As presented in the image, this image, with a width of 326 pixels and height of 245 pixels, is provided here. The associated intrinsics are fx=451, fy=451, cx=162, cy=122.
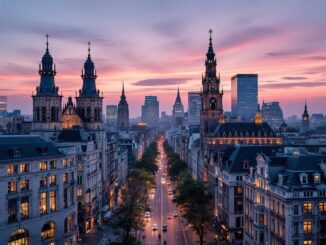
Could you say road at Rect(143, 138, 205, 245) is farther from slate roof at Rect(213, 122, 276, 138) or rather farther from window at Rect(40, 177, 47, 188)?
slate roof at Rect(213, 122, 276, 138)

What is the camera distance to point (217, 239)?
115m

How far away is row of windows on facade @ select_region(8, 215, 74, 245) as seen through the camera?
286 feet

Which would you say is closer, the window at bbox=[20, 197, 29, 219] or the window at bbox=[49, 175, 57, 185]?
the window at bbox=[20, 197, 29, 219]

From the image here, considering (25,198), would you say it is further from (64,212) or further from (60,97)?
(60,97)

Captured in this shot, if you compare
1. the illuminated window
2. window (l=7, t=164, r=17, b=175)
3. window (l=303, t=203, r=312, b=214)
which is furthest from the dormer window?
the illuminated window

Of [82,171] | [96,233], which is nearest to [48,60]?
[82,171]

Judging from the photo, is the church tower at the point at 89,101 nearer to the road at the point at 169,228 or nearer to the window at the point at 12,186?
the road at the point at 169,228

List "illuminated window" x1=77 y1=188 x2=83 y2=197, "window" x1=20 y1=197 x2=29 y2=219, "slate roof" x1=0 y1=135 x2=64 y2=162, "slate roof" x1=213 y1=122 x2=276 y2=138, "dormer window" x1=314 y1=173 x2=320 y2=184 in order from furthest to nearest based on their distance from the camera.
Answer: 1. "slate roof" x1=213 y1=122 x2=276 y2=138
2. "illuminated window" x1=77 y1=188 x2=83 y2=197
3. "window" x1=20 y1=197 x2=29 y2=219
4. "slate roof" x1=0 y1=135 x2=64 y2=162
5. "dormer window" x1=314 y1=173 x2=320 y2=184

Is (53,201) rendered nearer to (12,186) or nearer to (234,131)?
(12,186)

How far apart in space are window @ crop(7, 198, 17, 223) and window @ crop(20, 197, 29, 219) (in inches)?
61.4

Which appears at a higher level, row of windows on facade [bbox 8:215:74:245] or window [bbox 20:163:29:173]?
window [bbox 20:163:29:173]

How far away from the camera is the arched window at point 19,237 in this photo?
86.6 m

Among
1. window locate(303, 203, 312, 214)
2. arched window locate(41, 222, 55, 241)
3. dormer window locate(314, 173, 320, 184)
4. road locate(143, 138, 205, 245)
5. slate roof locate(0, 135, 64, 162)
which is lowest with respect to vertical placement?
road locate(143, 138, 205, 245)

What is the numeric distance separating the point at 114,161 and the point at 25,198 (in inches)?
3959
